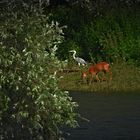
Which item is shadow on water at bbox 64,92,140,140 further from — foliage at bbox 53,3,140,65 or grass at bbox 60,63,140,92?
foliage at bbox 53,3,140,65

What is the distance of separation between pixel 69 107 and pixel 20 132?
1135mm

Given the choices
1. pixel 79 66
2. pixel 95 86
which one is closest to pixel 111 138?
pixel 95 86

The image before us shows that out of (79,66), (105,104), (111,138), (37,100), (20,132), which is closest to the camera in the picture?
(37,100)

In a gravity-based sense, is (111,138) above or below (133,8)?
below

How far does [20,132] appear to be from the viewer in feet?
40.4

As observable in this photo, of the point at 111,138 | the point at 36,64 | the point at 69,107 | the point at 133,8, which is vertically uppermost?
the point at 133,8

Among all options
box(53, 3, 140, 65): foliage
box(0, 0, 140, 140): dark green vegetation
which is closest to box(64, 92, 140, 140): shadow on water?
box(0, 0, 140, 140): dark green vegetation

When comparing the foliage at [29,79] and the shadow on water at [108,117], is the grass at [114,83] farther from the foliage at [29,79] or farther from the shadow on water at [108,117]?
the foliage at [29,79]

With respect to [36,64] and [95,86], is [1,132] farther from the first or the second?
[95,86]

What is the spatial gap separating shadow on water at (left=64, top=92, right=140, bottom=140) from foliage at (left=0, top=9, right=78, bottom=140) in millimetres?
3394

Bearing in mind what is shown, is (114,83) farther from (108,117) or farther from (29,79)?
(29,79)

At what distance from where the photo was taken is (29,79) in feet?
37.8

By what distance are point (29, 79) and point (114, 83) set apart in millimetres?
13908

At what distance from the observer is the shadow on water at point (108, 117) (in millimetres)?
16094
